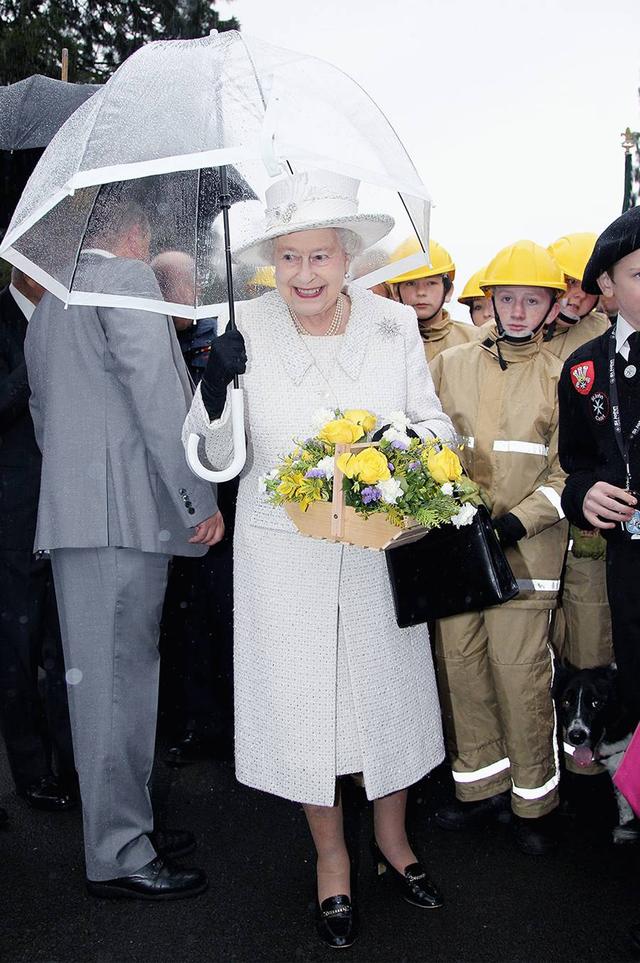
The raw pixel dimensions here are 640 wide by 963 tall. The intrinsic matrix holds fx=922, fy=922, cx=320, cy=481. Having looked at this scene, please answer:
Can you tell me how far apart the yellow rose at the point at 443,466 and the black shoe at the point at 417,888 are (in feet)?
4.87

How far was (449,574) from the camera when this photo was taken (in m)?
3.01

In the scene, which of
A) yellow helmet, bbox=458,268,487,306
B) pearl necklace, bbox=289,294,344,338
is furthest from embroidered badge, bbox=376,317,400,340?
yellow helmet, bbox=458,268,487,306

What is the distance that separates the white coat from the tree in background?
1222 centimetres

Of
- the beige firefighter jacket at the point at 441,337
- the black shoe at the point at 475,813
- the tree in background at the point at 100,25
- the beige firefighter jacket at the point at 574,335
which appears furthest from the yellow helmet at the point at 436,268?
the tree in background at the point at 100,25

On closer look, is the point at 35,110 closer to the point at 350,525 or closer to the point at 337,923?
the point at 350,525

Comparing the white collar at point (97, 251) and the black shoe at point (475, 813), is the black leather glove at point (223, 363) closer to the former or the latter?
the white collar at point (97, 251)

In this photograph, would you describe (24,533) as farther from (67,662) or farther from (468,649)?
(468,649)

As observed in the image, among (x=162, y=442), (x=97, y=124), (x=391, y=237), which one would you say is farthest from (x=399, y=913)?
(x=97, y=124)

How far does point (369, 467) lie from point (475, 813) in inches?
78.2

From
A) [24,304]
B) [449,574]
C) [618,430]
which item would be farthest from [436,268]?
[449,574]

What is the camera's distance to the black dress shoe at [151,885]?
3.21 m

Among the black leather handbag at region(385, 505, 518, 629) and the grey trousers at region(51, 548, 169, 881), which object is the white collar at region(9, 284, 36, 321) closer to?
the grey trousers at region(51, 548, 169, 881)

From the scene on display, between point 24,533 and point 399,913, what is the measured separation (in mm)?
2040

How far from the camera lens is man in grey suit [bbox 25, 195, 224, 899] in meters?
3.04
